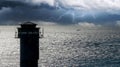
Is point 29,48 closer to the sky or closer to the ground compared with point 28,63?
closer to the sky

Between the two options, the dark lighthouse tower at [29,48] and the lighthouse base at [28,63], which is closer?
the lighthouse base at [28,63]

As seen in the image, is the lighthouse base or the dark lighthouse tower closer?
the lighthouse base

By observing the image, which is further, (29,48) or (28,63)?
(29,48)

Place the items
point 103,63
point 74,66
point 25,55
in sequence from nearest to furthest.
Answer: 1. point 25,55
2. point 74,66
3. point 103,63

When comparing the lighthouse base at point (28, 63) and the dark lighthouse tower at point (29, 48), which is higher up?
the dark lighthouse tower at point (29, 48)

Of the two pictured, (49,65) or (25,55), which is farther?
(49,65)

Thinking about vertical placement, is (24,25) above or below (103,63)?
above

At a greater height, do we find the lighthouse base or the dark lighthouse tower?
the dark lighthouse tower

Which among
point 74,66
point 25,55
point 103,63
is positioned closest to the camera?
point 25,55

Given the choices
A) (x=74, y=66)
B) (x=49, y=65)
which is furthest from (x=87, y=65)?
Answer: (x=49, y=65)

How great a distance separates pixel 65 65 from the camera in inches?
4163

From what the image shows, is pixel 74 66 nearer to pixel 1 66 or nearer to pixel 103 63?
pixel 103 63

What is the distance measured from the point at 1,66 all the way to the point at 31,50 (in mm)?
67478

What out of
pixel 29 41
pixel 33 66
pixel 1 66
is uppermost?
pixel 29 41
